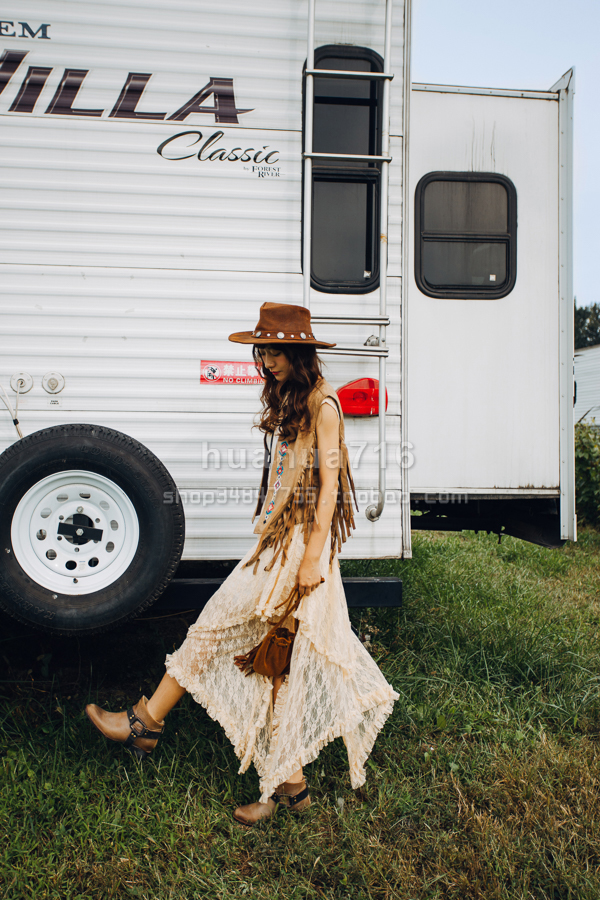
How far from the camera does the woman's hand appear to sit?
6.61ft

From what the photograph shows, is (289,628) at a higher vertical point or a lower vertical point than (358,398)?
lower

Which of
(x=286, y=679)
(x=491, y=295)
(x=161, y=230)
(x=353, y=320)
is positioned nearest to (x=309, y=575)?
(x=286, y=679)

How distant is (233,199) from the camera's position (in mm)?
2609

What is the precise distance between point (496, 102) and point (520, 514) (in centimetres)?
227

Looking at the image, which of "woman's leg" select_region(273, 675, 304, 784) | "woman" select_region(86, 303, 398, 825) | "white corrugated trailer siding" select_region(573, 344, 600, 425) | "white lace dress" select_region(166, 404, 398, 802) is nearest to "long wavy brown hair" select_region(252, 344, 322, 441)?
"woman" select_region(86, 303, 398, 825)

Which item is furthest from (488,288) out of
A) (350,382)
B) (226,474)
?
(226,474)

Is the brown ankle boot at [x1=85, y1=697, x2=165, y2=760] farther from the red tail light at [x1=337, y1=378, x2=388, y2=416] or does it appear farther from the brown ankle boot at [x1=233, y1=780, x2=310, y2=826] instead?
the red tail light at [x1=337, y1=378, x2=388, y2=416]

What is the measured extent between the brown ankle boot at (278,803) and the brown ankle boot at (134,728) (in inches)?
16.6

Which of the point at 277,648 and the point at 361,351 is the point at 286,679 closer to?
the point at 277,648

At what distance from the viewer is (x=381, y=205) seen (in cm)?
260

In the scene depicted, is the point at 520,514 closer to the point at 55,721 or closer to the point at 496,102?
the point at 496,102

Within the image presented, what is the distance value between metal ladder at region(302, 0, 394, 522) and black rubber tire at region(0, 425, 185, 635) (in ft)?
3.04

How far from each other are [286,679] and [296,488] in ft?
2.48

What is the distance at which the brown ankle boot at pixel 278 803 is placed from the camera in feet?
7.16
